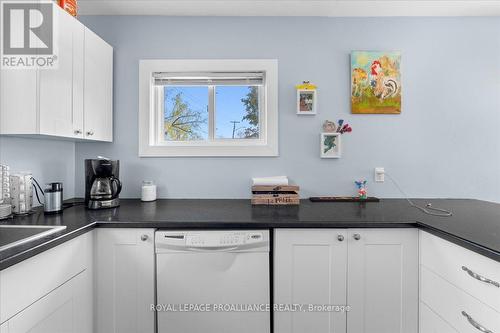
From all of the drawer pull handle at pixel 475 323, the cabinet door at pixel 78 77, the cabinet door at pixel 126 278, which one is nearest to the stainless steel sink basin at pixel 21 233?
the cabinet door at pixel 126 278

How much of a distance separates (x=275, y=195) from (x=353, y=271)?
721 mm

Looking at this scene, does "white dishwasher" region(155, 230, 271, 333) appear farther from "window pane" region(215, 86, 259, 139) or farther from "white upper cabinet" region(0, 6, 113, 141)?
"window pane" region(215, 86, 259, 139)

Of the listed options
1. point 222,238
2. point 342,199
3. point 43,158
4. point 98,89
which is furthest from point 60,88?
point 342,199

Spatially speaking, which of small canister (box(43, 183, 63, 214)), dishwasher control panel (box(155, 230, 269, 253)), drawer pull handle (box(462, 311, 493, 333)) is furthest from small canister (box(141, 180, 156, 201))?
drawer pull handle (box(462, 311, 493, 333))

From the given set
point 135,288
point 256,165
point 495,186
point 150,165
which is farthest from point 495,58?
point 135,288

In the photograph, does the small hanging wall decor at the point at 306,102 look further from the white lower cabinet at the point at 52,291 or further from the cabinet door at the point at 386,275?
the white lower cabinet at the point at 52,291

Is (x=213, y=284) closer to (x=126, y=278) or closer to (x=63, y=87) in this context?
(x=126, y=278)

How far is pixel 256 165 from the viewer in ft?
6.99

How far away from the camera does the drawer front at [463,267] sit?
3.27ft

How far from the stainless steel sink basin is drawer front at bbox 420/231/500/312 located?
191 centimetres

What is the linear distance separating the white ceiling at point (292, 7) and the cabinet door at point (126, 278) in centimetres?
172

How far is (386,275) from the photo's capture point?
4.66ft

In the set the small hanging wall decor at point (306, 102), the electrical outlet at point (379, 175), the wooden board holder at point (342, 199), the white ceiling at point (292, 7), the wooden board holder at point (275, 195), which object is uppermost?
the white ceiling at point (292, 7)

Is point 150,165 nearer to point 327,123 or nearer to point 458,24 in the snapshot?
point 327,123
